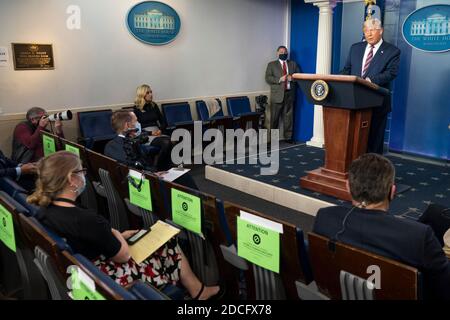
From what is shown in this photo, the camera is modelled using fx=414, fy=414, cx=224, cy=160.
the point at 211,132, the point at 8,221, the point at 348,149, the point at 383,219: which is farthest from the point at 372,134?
the point at 8,221

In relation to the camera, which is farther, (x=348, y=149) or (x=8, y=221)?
(x=348, y=149)

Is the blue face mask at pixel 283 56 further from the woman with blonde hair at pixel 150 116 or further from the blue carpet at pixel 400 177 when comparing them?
the woman with blonde hair at pixel 150 116

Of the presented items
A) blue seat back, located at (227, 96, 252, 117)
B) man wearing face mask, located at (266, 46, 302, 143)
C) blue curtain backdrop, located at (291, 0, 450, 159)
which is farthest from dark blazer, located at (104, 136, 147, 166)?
blue curtain backdrop, located at (291, 0, 450, 159)

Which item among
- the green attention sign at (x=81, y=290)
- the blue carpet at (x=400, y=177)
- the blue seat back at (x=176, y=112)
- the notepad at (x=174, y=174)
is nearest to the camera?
the green attention sign at (x=81, y=290)

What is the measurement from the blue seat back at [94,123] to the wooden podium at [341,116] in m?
2.61

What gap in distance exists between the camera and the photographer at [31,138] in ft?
13.5

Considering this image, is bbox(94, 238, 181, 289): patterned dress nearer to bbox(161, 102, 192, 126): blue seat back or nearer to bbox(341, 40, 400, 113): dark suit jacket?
bbox(341, 40, 400, 113): dark suit jacket

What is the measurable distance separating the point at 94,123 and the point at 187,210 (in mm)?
3604

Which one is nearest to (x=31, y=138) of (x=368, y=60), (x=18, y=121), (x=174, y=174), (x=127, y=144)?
(x=18, y=121)

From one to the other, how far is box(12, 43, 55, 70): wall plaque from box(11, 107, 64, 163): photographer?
85 cm

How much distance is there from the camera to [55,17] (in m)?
4.87

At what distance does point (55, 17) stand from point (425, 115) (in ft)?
16.6

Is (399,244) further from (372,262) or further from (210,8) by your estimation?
(210,8)

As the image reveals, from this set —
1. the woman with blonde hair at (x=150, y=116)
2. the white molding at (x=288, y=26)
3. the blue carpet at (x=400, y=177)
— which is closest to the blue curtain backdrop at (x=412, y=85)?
the blue carpet at (x=400, y=177)
